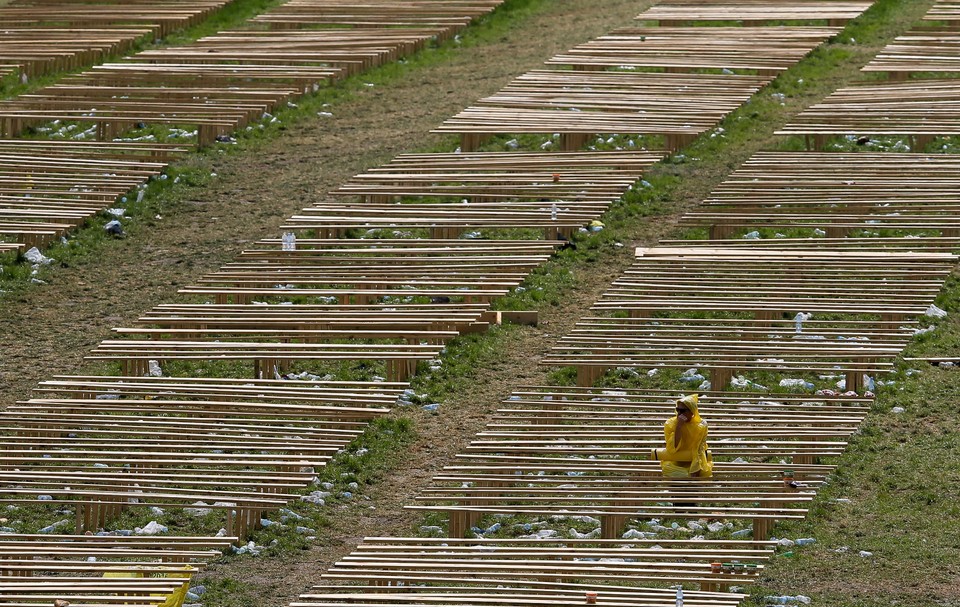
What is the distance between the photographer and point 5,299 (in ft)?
69.8

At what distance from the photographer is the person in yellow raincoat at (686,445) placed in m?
15.8

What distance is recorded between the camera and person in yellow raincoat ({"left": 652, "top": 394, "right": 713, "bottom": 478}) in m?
15.8

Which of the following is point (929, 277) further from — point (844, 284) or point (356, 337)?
point (356, 337)

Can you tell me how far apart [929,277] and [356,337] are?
6399 millimetres

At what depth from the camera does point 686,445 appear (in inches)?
623

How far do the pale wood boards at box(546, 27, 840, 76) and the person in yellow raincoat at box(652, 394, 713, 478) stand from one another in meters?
15.0

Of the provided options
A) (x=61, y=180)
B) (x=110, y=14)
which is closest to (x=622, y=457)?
(x=61, y=180)

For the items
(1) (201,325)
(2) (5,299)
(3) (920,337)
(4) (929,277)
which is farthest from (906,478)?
(2) (5,299)

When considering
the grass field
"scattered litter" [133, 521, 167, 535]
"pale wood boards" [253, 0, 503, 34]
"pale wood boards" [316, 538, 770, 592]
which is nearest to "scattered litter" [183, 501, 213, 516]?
the grass field

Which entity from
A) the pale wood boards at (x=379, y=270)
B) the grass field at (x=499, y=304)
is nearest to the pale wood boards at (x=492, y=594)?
the grass field at (x=499, y=304)

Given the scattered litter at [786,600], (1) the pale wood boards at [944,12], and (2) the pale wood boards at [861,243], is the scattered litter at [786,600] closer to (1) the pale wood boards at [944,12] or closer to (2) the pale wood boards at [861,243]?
(2) the pale wood boards at [861,243]

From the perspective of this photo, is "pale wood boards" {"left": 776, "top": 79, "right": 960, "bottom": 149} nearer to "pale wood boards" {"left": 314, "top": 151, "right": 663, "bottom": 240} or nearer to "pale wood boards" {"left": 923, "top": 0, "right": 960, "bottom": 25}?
"pale wood boards" {"left": 314, "top": 151, "right": 663, "bottom": 240}

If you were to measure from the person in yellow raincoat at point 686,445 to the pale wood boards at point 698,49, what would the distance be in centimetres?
1500

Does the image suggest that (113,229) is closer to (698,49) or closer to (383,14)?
(698,49)
